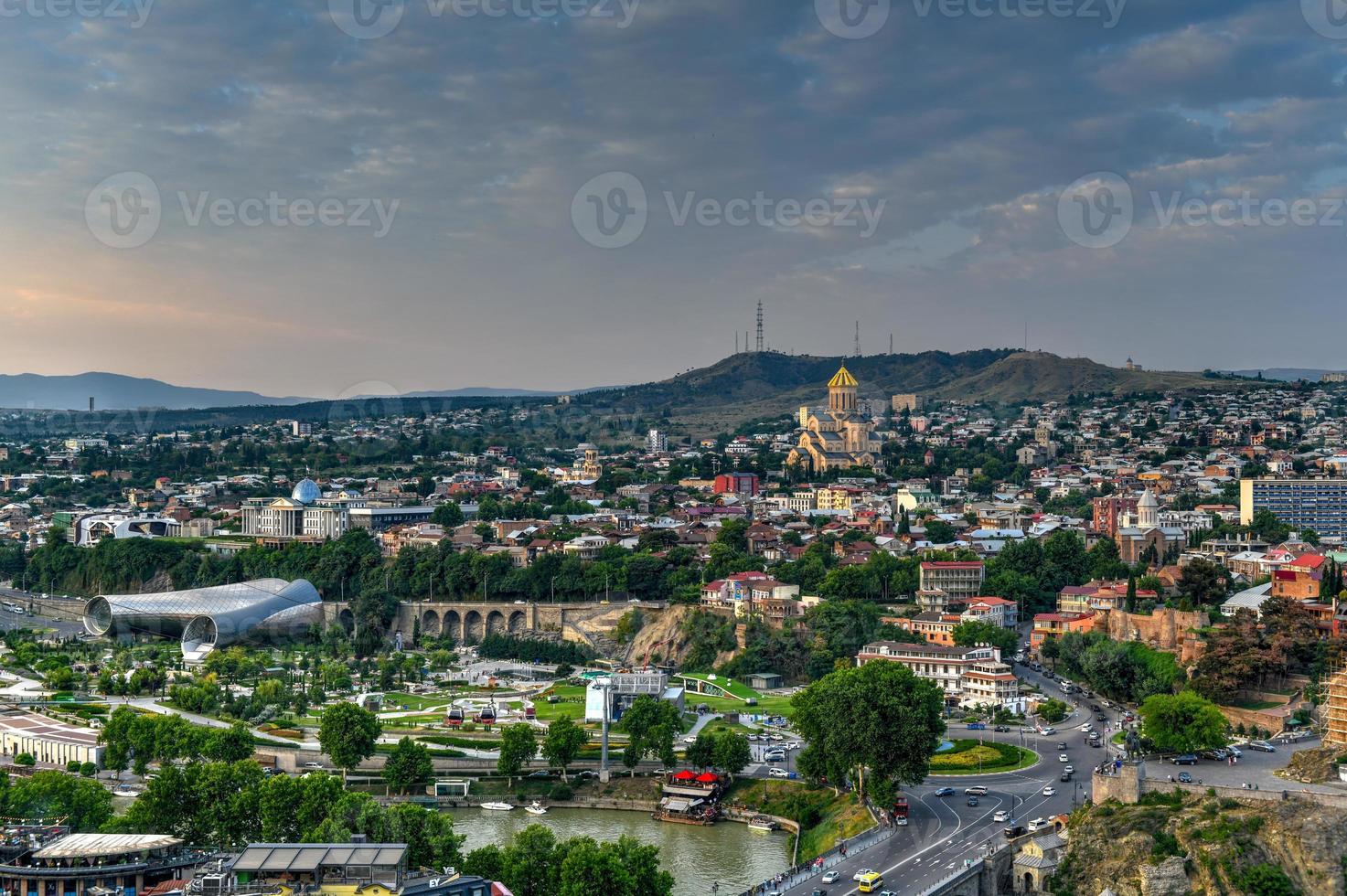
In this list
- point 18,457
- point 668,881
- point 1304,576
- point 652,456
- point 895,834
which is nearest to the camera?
point 668,881

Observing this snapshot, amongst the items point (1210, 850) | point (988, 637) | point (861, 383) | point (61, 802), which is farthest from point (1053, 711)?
point (861, 383)

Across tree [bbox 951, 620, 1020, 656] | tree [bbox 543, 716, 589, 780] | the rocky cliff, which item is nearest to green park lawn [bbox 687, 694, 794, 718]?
tree [bbox 951, 620, 1020, 656]

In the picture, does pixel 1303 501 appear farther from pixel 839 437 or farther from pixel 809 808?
pixel 809 808

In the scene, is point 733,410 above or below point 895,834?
above

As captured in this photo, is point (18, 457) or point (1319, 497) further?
point (18, 457)

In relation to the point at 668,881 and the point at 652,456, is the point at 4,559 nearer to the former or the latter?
the point at 652,456

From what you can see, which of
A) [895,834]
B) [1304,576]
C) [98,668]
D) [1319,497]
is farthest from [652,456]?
[895,834]

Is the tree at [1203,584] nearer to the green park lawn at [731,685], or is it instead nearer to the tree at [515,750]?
the green park lawn at [731,685]

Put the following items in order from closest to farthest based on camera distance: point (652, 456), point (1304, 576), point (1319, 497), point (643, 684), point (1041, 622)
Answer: point (643, 684)
point (1304, 576)
point (1041, 622)
point (1319, 497)
point (652, 456)
